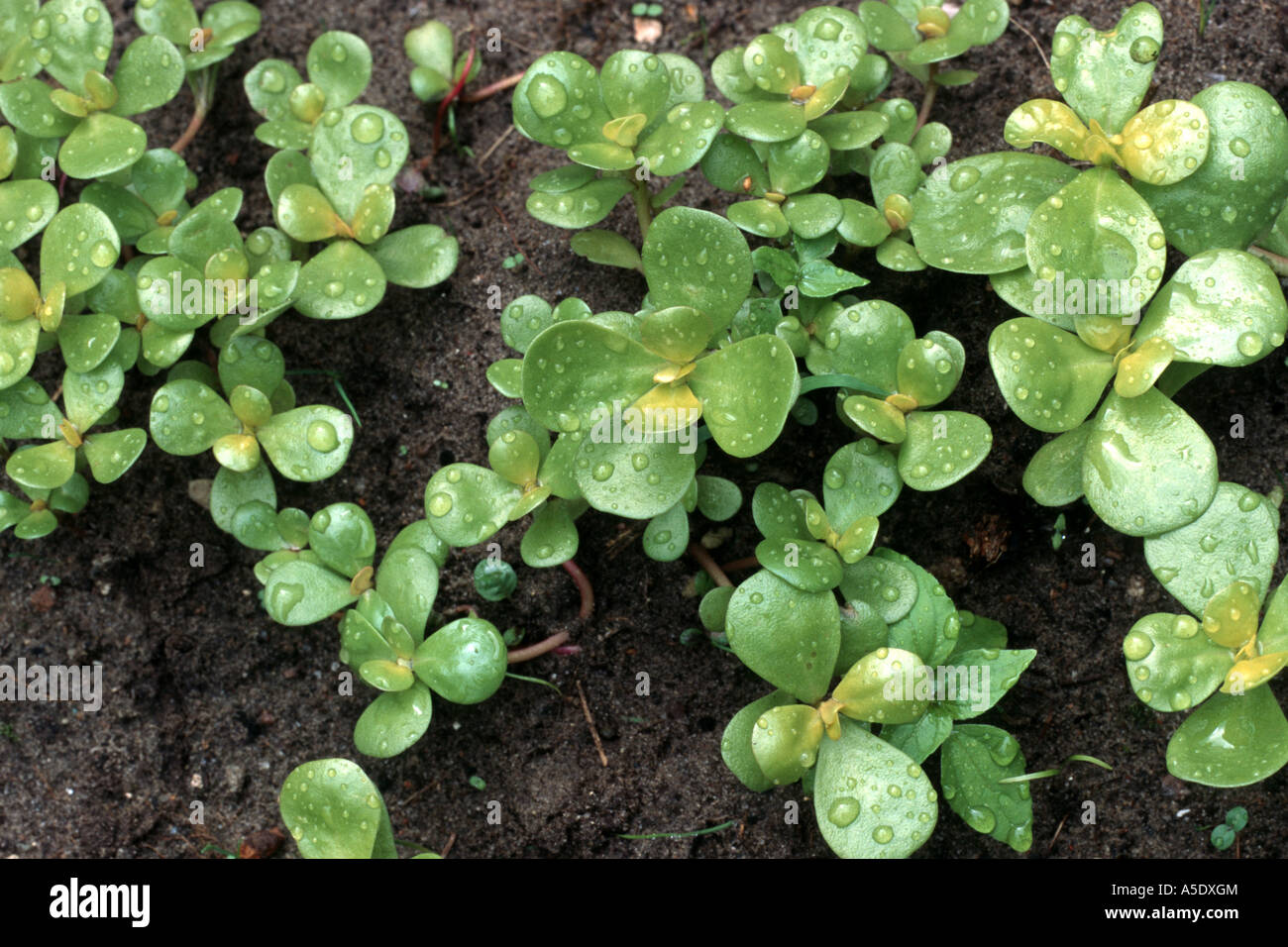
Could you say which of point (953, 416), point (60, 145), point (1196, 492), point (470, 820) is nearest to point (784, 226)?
point (953, 416)

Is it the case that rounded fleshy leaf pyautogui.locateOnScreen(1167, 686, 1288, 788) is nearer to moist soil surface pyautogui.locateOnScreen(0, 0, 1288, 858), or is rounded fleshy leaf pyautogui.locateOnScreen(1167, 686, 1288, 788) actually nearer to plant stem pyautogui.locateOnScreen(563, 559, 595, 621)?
moist soil surface pyautogui.locateOnScreen(0, 0, 1288, 858)

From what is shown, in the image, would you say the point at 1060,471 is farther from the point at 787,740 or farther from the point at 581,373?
the point at 581,373

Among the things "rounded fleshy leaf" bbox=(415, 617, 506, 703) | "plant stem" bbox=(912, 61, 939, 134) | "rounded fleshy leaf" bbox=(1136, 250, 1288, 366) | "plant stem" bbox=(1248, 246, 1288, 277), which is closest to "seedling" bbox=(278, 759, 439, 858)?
"rounded fleshy leaf" bbox=(415, 617, 506, 703)

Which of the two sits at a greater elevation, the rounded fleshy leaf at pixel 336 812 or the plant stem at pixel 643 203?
the plant stem at pixel 643 203

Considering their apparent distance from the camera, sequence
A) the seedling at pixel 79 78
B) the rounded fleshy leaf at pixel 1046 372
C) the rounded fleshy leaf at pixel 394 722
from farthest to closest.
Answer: the seedling at pixel 79 78, the rounded fleshy leaf at pixel 394 722, the rounded fleshy leaf at pixel 1046 372

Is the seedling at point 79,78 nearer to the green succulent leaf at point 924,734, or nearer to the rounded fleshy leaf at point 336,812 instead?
the rounded fleshy leaf at point 336,812

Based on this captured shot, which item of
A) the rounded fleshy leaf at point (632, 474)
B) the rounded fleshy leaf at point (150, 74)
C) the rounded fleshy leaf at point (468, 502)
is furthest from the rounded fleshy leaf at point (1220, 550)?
the rounded fleshy leaf at point (150, 74)
